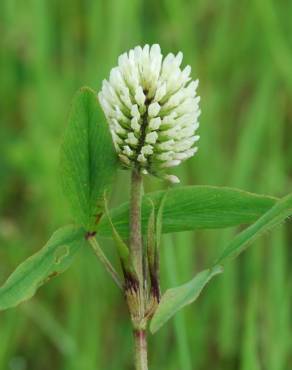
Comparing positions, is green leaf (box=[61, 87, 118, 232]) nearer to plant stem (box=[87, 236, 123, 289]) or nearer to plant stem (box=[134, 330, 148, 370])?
plant stem (box=[87, 236, 123, 289])

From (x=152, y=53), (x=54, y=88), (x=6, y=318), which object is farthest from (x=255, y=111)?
(x=152, y=53)

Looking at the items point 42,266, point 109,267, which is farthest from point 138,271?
point 42,266

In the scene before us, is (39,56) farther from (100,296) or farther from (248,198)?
(248,198)

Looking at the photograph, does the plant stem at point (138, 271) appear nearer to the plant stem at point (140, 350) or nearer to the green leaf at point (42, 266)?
the plant stem at point (140, 350)

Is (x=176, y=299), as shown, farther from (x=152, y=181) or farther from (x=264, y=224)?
(x=152, y=181)

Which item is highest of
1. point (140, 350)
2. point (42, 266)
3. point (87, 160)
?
point (87, 160)

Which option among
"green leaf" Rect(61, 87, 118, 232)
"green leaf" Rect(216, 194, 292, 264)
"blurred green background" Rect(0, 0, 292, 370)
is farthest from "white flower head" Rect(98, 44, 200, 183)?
"blurred green background" Rect(0, 0, 292, 370)

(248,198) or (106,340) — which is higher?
(248,198)
